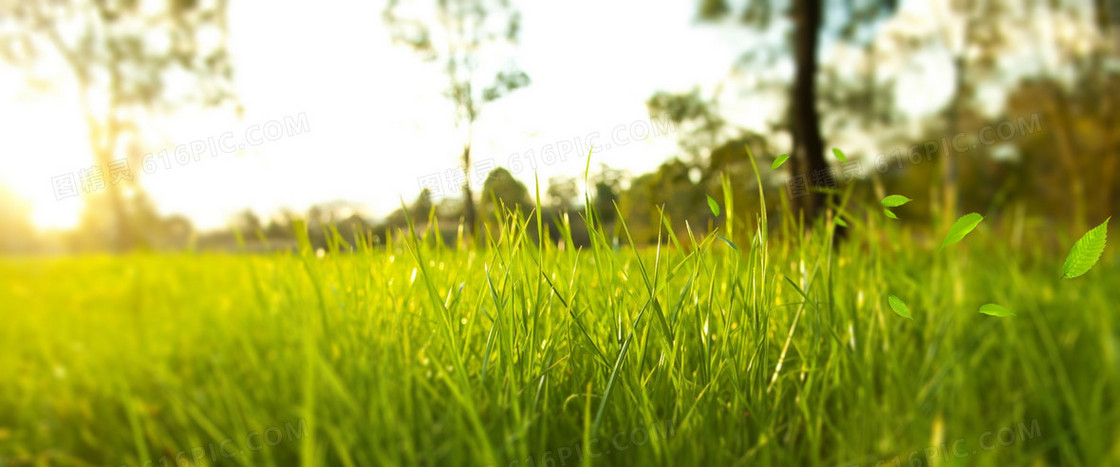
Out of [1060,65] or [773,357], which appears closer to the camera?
[773,357]

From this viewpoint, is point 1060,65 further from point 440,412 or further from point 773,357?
point 440,412

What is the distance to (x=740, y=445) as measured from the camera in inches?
41.8

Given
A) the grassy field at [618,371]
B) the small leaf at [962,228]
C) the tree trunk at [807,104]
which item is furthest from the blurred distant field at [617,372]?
the tree trunk at [807,104]

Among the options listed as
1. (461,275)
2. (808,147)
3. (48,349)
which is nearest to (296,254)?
(461,275)

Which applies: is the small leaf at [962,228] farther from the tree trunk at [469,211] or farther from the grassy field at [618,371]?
the tree trunk at [469,211]

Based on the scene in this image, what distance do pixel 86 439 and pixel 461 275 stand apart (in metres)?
1.42

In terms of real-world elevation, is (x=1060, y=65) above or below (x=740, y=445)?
above

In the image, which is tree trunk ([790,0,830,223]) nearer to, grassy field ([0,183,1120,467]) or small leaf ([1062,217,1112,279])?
grassy field ([0,183,1120,467])

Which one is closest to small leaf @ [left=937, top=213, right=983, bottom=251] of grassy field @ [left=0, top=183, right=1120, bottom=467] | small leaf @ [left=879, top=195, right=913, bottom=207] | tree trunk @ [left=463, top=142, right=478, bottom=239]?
small leaf @ [left=879, top=195, right=913, bottom=207]

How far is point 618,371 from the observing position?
0.96 meters

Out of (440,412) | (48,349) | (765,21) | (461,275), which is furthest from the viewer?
(765,21)

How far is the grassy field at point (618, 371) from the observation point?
0.98 meters

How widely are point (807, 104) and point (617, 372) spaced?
230cm

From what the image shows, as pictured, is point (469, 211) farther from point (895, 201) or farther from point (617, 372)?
point (895, 201)
